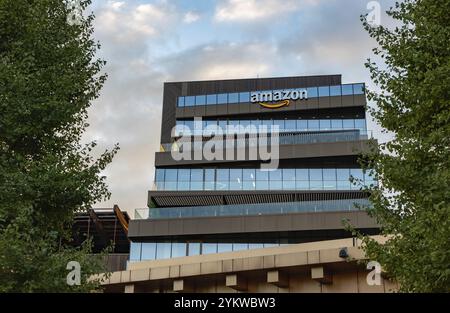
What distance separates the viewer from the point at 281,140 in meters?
54.2

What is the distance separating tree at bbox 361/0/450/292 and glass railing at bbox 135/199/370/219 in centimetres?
3197

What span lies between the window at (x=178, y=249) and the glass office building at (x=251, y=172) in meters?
0.08

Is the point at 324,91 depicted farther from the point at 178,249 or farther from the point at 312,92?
the point at 178,249

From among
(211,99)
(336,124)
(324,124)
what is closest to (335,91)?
(336,124)

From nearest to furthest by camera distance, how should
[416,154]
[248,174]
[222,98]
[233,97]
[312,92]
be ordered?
[416,154] < [248,174] < [312,92] < [233,97] < [222,98]

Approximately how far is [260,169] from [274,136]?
4.55 metres

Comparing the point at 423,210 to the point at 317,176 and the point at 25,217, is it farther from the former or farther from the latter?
the point at 317,176

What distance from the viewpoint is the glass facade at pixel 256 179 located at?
52.8 meters

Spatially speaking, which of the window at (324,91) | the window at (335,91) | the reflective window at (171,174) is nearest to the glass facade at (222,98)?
the window at (324,91)

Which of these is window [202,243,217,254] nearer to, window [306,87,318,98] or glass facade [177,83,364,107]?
glass facade [177,83,364,107]

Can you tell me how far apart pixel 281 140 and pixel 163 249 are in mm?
14757

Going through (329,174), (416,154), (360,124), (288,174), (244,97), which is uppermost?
(244,97)

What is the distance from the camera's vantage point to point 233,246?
48.1m
